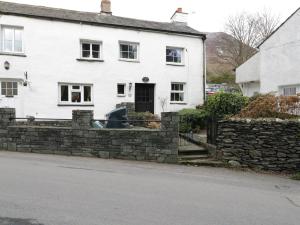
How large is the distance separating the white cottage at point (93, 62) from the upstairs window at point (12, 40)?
5cm

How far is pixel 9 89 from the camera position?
18469 millimetres

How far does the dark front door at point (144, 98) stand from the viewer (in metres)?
21.8

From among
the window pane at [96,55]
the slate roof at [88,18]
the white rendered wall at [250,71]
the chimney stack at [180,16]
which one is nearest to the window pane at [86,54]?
the window pane at [96,55]

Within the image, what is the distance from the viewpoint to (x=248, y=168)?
11.6 metres

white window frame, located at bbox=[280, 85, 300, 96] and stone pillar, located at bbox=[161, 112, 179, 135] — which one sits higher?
white window frame, located at bbox=[280, 85, 300, 96]

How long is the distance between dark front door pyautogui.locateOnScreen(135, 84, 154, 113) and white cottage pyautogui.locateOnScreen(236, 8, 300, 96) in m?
7.32

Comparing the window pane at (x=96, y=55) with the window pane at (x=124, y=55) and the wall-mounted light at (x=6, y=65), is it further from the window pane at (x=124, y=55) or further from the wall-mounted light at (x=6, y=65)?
the wall-mounted light at (x=6, y=65)

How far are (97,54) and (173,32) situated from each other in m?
5.36

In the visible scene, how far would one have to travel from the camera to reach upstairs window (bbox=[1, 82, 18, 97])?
1833cm

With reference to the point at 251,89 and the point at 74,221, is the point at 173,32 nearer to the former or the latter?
the point at 251,89

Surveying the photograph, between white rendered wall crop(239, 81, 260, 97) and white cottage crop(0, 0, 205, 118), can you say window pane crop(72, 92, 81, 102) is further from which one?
white rendered wall crop(239, 81, 260, 97)

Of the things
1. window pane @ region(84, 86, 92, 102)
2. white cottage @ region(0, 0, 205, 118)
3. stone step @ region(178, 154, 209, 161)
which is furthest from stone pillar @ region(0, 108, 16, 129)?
window pane @ region(84, 86, 92, 102)

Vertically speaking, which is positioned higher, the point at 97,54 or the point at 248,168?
the point at 97,54

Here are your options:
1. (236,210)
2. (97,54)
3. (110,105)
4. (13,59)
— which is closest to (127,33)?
(97,54)
